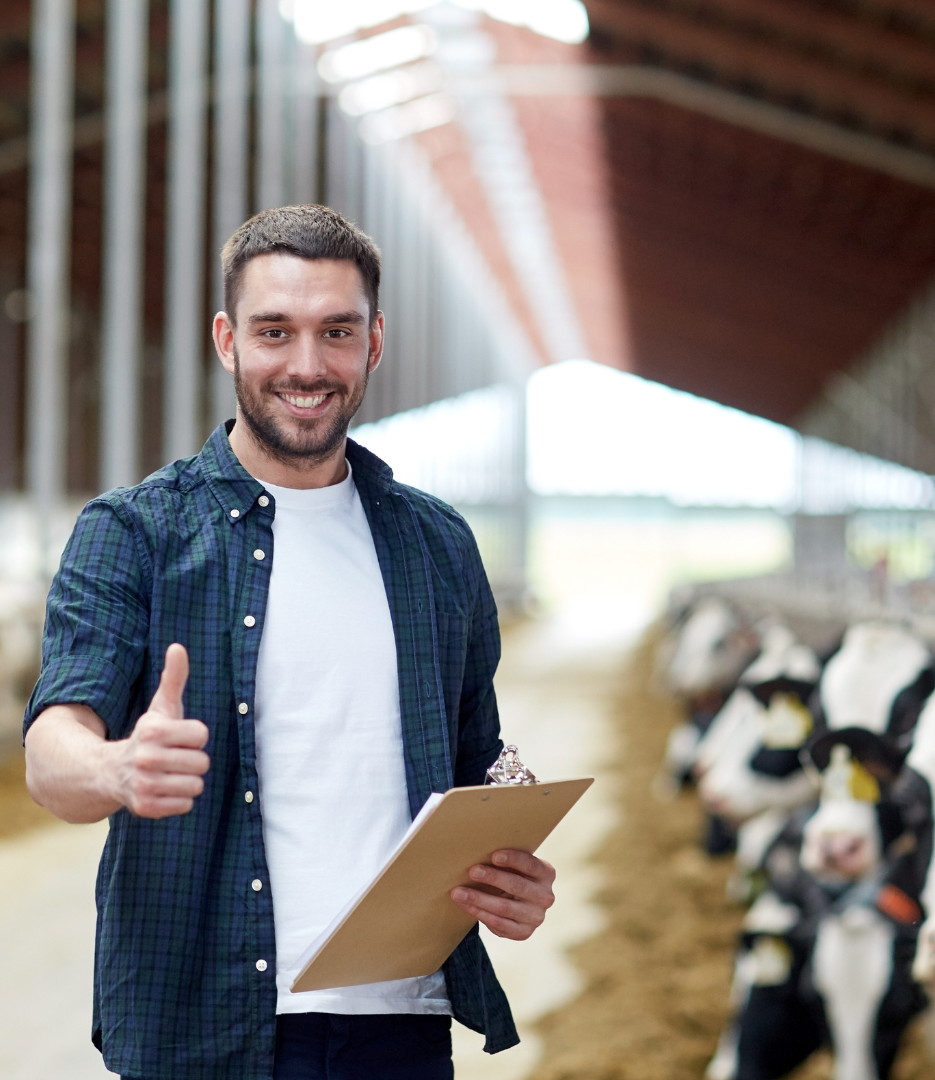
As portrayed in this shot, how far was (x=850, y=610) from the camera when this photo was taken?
19.0ft

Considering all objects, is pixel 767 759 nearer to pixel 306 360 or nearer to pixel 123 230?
pixel 306 360

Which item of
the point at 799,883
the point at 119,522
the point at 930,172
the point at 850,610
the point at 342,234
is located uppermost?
the point at 930,172

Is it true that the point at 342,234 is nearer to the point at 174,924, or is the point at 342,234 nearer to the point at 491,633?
the point at 491,633

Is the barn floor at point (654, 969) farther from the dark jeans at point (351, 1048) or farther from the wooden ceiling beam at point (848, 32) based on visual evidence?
the wooden ceiling beam at point (848, 32)

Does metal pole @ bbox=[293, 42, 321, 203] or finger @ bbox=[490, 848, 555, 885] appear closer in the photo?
finger @ bbox=[490, 848, 555, 885]

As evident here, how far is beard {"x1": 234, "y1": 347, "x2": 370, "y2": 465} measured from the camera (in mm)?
1458

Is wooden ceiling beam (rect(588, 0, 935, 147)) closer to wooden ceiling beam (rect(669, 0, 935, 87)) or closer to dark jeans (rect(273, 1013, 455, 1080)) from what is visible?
wooden ceiling beam (rect(669, 0, 935, 87))

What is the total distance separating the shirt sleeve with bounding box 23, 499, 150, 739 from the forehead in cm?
26

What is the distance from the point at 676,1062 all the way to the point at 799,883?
55 centimetres

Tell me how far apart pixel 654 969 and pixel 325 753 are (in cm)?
322

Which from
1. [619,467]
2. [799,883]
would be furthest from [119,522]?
[619,467]

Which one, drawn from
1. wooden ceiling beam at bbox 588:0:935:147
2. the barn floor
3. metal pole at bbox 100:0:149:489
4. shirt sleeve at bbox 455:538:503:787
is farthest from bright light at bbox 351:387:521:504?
shirt sleeve at bbox 455:538:503:787

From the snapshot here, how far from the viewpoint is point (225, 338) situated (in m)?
1.53

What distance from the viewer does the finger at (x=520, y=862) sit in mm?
1386
